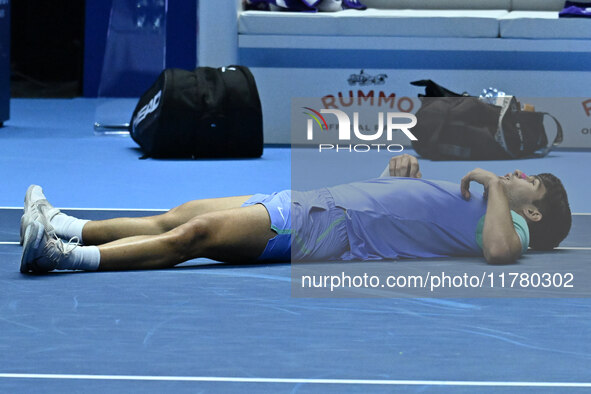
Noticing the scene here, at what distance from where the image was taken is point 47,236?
258cm

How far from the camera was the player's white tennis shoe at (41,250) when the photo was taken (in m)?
2.53

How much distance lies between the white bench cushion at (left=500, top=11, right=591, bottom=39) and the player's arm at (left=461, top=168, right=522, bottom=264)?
355 centimetres

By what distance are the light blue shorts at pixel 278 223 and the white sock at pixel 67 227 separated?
567mm

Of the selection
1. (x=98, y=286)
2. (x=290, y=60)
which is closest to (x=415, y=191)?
(x=98, y=286)

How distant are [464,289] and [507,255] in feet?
0.87

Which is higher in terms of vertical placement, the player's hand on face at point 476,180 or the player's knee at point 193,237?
the player's hand on face at point 476,180

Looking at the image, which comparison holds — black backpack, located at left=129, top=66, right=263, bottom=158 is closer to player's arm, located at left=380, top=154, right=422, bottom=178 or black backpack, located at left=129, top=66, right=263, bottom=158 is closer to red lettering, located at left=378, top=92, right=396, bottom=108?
red lettering, located at left=378, top=92, right=396, bottom=108

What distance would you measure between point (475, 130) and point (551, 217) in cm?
Answer: 267

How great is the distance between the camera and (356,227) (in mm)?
2787

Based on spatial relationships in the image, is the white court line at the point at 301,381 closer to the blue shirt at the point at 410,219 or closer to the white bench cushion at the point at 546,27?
the blue shirt at the point at 410,219

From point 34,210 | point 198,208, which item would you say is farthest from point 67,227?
point 198,208

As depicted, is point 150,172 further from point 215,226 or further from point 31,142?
point 215,226

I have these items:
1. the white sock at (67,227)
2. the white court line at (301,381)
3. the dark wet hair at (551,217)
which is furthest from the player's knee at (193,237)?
the dark wet hair at (551,217)

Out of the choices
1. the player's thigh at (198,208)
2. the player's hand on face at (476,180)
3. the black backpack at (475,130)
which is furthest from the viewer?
the black backpack at (475,130)
